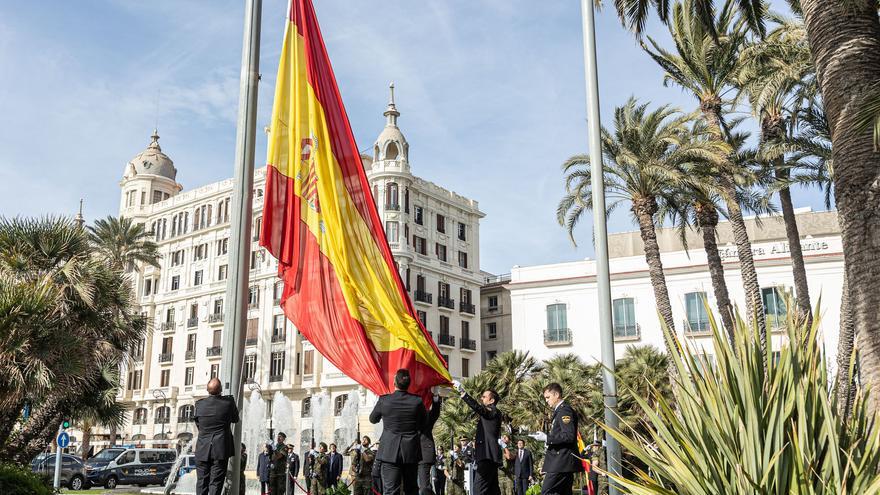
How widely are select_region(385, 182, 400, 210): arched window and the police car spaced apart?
90.6 ft

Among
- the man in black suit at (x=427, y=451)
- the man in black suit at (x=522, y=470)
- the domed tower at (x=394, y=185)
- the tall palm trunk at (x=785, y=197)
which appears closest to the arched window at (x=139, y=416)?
the domed tower at (x=394, y=185)

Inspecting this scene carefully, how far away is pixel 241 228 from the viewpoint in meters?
8.59

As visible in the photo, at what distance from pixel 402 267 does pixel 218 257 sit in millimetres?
17579

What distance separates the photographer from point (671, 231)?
5872cm

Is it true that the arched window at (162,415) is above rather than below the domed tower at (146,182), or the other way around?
below

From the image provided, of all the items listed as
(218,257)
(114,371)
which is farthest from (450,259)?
(114,371)

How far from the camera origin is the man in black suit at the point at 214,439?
8.32 meters

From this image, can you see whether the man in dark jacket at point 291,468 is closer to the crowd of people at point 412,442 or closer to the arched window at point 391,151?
the crowd of people at point 412,442

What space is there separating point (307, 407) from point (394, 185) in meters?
17.4

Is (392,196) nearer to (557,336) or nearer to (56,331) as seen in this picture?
(557,336)

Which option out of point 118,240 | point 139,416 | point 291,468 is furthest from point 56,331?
point 139,416

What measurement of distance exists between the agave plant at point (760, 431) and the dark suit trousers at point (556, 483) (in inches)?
124

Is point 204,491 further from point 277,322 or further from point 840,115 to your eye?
point 277,322

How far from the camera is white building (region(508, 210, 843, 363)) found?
45.5 metres
